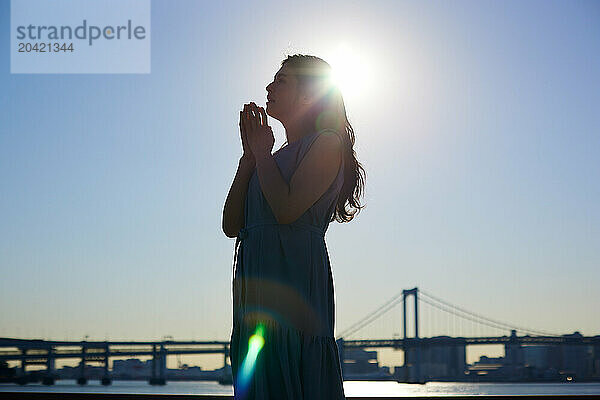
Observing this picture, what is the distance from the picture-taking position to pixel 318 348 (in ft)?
4.42

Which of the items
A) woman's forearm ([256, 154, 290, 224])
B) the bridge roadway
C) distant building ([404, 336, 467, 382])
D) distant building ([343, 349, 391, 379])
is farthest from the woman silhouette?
distant building ([343, 349, 391, 379])

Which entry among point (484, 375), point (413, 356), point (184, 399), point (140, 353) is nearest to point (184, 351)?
point (140, 353)

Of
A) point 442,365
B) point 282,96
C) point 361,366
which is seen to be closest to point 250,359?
point 282,96

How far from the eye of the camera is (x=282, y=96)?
1.52m

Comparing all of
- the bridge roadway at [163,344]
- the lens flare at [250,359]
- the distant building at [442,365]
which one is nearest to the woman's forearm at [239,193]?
the lens flare at [250,359]

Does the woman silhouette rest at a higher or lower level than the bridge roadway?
higher

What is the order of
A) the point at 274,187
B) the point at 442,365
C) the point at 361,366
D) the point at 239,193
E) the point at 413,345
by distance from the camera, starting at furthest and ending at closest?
the point at 361,366
the point at 442,365
the point at 413,345
the point at 239,193
the point at 274,187

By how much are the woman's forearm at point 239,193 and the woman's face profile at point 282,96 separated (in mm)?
115

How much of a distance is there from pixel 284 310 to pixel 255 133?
1.01ft

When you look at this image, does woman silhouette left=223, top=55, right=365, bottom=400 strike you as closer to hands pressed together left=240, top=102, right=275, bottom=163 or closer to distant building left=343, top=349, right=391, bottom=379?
hands pressed together left=240, top=102, right=275, bottom=163

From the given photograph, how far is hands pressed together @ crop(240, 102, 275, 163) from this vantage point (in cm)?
139

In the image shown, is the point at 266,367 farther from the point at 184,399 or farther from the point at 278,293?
the point at 184,399

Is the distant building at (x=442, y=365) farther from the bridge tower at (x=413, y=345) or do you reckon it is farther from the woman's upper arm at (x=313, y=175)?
the woman's upper arm at (x=313, y=175)

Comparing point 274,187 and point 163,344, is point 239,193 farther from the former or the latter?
point 163,344
